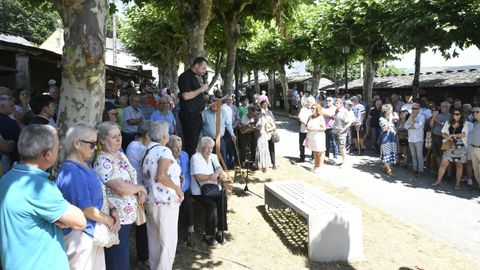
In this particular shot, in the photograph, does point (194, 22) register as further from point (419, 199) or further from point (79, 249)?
point (79, 249)

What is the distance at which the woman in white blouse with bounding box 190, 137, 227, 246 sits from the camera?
5422mm

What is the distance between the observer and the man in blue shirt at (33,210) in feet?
7.55

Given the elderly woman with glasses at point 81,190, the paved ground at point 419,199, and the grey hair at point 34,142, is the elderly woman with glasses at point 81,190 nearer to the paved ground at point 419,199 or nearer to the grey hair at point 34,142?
the grey hair at point 34,142

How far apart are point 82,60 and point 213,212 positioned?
8.81 ft

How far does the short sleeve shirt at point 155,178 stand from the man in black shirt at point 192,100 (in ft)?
5.56

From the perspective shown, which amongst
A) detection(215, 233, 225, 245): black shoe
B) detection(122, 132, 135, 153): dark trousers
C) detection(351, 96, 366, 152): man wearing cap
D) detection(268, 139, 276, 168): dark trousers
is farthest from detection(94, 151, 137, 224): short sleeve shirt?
detection(351, 96, 366, 152): man wearing cap

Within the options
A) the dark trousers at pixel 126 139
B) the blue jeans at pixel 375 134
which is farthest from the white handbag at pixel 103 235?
the blue jeans at pixel 375 134

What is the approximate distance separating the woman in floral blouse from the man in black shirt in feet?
7.57

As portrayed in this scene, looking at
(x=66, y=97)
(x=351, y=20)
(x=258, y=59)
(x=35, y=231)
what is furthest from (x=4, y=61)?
(x=258, y=59)

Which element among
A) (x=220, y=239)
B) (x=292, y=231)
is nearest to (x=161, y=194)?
(x=220, y=239)

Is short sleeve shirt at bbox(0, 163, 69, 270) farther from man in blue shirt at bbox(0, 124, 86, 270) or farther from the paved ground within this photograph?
the paved ground

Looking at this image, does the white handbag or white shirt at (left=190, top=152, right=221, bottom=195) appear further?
white shirt at (left=190, top=152, right=221, bottom=195)

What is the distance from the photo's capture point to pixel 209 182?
5523 mm

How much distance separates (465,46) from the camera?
41.0 ft
